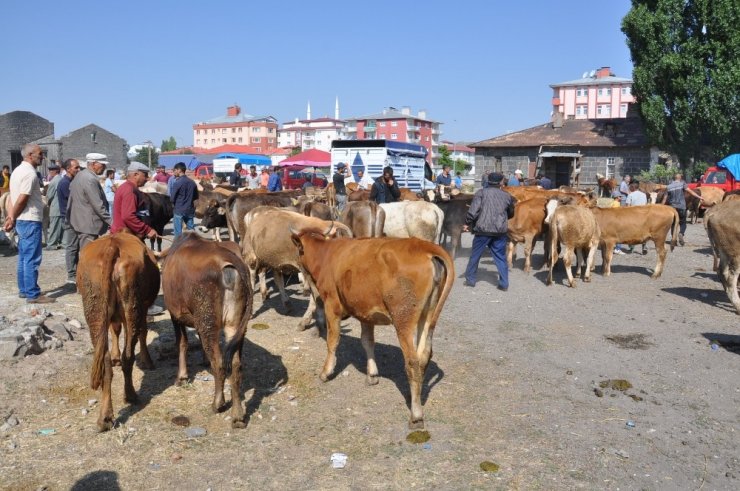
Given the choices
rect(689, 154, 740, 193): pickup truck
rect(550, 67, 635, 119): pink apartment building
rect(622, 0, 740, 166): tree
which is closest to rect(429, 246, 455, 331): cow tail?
rect(689, 154, 740, 193): pickup truck

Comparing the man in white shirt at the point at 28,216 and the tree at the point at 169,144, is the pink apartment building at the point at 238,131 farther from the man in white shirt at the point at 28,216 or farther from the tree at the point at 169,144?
the man in white shirt at the point at 28,216

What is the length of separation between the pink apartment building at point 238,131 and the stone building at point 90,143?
67094 millimetres

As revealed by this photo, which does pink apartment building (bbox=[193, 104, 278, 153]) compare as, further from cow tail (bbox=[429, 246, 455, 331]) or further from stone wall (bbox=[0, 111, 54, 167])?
cow tail (bbox=[429, 246, 455, 331])

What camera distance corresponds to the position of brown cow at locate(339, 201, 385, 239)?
1130cm

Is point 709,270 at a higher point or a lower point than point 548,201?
lower

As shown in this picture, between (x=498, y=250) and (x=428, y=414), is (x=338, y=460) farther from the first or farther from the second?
(x=498, y=250)

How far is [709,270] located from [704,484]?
10.3 m

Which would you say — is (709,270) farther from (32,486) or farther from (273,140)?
(273,140)

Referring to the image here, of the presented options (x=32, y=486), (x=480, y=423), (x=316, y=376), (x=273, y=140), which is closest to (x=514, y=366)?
(x=480, y=423)

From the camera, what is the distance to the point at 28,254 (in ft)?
29.4

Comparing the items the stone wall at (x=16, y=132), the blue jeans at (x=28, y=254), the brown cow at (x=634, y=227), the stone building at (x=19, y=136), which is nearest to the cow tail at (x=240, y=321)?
the blue jeans at (x=28, y=254)

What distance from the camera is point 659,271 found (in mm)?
12430

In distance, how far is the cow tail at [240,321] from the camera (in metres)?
5.25

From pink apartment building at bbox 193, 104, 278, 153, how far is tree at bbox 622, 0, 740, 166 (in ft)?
307
